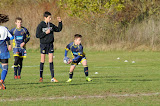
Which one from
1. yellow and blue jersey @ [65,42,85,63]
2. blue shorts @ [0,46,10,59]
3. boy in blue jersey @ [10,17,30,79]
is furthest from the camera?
boy in blue jersey @ [10,17,30,79]

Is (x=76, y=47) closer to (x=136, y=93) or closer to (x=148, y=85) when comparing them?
(x=148, y=85)

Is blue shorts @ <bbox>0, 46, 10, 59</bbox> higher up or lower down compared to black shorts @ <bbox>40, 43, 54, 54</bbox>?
lower down

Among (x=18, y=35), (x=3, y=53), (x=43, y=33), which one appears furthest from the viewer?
(x=18, y=35)

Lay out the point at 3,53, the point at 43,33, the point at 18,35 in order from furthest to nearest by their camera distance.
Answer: the point at 18,35 < the point at 43,33 < the point at 3,53

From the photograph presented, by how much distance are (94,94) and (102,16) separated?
86.6ft

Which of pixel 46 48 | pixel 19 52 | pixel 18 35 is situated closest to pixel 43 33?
pixel 46 48

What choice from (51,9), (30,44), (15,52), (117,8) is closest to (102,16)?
(117,8)

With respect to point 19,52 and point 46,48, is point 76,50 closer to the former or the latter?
point 46,48

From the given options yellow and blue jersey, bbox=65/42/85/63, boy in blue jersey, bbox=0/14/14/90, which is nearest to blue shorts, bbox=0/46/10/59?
boy in blue jersey, bbox=0/14/14/90

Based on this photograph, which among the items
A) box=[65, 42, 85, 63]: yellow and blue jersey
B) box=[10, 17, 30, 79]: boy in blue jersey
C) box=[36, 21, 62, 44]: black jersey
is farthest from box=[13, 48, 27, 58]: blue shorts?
box=[65, 42, 85, 63]: yellow and blue jersey

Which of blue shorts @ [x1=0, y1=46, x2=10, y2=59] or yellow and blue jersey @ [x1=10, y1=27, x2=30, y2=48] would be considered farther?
yellow and blue jersey @ [x1=10, y1=27, x2=30, y2=48]

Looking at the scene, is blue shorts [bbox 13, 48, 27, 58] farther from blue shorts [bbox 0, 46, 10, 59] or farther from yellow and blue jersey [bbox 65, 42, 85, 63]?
blue shorts [bbox 0, 46, 10, 59]

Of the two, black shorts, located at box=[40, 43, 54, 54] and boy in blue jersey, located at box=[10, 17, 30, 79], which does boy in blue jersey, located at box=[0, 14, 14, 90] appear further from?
boy in blue jersey, located at box=[10, 17, 30, 79]

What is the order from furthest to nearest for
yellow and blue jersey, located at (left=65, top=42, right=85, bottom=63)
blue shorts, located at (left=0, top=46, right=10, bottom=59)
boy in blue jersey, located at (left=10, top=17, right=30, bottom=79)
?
1. boy in blue jersey, located at (left=10, top=17, right=30, bottom=79)
2. yellow and blue jersey, located at (left=65, top=42, right=85, bottom=63)
3. blue shorts, located at (left=0, top=46, right=10, bottom=59)
